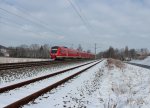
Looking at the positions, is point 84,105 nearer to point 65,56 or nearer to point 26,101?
point 26,101

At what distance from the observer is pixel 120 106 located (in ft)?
27.2

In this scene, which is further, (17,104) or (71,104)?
(71,104)

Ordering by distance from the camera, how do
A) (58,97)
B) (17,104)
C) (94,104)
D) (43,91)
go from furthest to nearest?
(43,91), (58,97), (94,104), (17,104)

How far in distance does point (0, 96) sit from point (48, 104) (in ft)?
6.33

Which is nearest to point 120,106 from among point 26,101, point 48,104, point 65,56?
point 48,104

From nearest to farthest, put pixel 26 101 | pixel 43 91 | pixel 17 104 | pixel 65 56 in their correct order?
pixel 17 104
pixel 26 101
pixel 43 91
pixel 65 56

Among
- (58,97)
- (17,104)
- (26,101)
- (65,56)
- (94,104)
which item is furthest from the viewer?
(65,56)

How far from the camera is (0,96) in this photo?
901 centimetres

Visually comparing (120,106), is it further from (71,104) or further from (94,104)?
(71,104)

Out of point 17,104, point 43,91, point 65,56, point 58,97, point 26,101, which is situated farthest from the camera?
point 65,56

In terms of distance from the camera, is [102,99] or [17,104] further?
[102,99]

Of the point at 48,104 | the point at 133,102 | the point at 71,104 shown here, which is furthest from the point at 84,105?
the point at 133,102

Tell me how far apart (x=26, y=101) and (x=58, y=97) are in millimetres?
1752

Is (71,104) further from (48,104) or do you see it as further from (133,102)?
(133,102)
